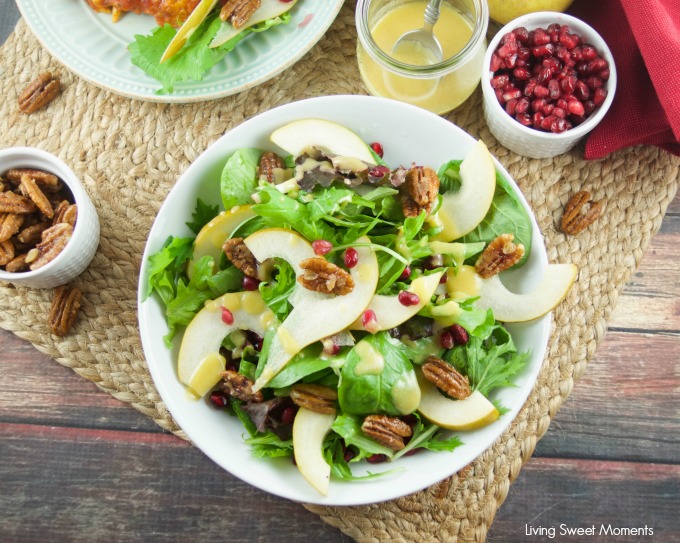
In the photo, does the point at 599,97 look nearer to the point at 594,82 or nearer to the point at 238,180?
the point at 594,82

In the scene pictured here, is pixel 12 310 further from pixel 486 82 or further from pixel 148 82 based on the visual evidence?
pixel 486 82

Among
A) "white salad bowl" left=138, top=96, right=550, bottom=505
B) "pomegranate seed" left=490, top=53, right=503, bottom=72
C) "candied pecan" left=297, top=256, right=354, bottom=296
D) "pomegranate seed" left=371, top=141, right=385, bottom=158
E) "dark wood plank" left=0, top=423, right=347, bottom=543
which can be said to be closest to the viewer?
"candied pecan" left=297, top=256, right=354, bottom=296

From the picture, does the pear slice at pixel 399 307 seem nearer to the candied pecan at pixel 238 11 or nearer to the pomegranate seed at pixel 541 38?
the pomegranate seed at pixel 541 38

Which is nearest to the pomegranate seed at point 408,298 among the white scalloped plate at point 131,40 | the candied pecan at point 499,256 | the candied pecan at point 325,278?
the candied pecan at point 325,278

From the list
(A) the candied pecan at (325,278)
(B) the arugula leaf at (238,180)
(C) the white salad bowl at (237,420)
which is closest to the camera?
(A) the candied pecan at (325,278)

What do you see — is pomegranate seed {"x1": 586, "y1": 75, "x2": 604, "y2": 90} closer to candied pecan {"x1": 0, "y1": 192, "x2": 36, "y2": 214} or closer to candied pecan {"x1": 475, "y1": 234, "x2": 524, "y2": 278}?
candied pecan {"x1": 475, "y1": 234, "x2": 524, "y2": 278}

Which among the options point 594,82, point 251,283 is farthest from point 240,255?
point 594,82

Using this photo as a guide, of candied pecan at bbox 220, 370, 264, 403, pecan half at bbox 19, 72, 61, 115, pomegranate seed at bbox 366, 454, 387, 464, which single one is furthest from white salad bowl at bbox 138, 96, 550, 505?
pecan half at bbox 19, 72, 61, 115
